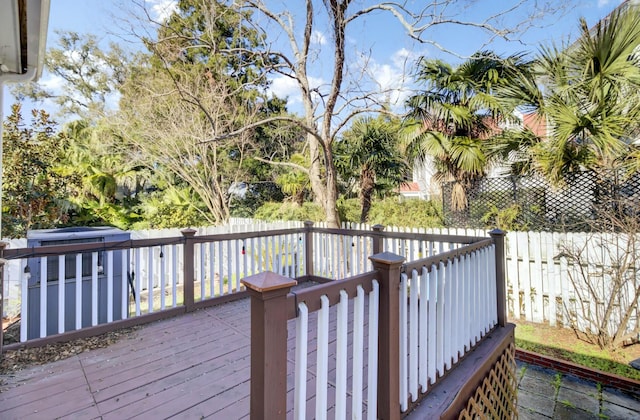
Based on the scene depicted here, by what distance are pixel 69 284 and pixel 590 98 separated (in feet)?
22.7

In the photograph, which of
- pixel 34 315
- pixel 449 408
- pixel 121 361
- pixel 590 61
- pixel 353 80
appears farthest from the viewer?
pixel 353 80

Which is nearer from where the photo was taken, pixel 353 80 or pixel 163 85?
pixel 353 80

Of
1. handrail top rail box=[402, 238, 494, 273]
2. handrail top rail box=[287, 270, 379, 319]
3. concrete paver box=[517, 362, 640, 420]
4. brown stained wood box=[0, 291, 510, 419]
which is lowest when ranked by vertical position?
concrete paver box=[517, 362, 640, 420]

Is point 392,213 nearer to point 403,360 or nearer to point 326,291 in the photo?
point 403,360

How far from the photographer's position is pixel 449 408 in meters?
1.94

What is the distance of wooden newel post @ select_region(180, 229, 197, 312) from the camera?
11.9 feet

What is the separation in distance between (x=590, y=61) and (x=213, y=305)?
6.16 m

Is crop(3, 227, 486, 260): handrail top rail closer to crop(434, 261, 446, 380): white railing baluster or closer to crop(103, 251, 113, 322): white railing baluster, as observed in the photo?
crop(103, 251, 113, 322): white railing baluster

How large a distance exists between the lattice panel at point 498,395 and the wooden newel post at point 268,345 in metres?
1.48

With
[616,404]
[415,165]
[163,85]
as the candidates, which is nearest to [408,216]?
[415,165]

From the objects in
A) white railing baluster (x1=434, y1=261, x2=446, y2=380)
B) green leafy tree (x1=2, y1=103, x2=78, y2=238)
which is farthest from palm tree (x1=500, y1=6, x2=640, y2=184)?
green leafy tree (x1=2, y1=103, x2=78, y2=238)

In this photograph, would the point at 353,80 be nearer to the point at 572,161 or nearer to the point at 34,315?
the point at 572,161

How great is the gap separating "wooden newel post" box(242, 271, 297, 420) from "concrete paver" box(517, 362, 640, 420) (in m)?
3.06

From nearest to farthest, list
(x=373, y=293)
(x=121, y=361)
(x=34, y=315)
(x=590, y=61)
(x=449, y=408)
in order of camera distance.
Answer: (x=373, y=293) < (x=449, y=408) < (x=121, y=361) < (x=34, y=315) < (x=590, y=61)
